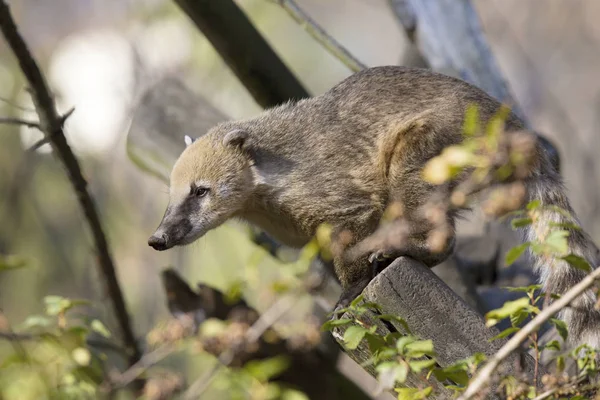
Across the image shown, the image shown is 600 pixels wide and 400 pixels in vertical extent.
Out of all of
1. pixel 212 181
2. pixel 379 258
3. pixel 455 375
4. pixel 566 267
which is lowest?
pixel 566 267

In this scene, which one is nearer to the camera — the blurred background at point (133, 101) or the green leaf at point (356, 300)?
the green leaf at point (356, 300)

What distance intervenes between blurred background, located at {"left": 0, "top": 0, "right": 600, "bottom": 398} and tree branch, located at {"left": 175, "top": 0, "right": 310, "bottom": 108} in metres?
3.60

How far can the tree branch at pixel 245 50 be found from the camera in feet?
14.3

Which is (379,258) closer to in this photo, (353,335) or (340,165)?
(340,165)

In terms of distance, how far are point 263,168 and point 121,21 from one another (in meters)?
9.06

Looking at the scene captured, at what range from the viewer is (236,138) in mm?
4172

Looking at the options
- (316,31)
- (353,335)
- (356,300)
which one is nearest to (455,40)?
(316,31)

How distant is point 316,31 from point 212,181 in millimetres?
1290

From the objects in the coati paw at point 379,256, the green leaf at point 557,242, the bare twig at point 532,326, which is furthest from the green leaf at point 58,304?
the coati paw at point 379,256

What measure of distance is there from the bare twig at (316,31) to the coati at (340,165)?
715 mm

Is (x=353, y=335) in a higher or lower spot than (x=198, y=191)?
lower

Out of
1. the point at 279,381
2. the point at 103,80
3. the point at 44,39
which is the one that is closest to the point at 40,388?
the point at 279,381

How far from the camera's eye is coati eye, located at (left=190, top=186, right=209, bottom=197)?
4.12 metres

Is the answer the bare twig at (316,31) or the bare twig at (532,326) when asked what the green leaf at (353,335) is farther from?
the bare twig at (316,31)
